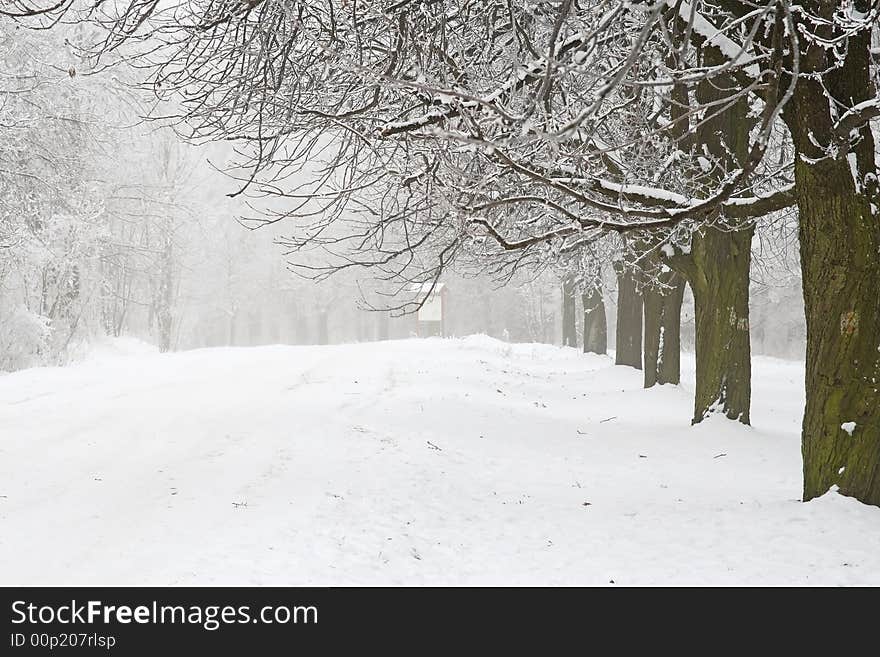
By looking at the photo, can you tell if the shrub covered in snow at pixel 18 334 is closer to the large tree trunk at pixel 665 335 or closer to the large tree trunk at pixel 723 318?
the large tree trunk at pixel 665 335

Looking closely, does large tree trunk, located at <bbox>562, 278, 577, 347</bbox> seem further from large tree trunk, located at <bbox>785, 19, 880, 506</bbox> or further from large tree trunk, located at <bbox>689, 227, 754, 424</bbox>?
large tree trunk, located at <bbox>785, 19, 880, 506</bbox>

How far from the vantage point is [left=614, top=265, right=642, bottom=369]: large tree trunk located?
742 inches

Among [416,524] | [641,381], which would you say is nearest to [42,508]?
[416,524]

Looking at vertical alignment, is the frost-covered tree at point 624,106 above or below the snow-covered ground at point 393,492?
above

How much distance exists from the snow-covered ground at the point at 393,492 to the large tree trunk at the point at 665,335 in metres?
1.06

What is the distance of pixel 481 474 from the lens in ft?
26.3

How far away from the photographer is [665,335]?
14469 millimetres

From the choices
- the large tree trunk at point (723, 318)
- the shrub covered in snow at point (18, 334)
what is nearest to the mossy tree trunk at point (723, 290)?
the large tree trunk at point (723, 318)

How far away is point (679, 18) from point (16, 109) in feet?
36.8

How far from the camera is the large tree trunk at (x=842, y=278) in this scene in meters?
5.52

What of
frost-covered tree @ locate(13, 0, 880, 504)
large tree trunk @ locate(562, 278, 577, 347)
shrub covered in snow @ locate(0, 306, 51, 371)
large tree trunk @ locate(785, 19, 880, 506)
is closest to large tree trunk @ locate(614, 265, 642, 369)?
large tree trunk @ locate(562, 278, 577, 347)

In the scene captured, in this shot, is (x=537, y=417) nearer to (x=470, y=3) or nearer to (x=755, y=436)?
(x=755, y=436)
